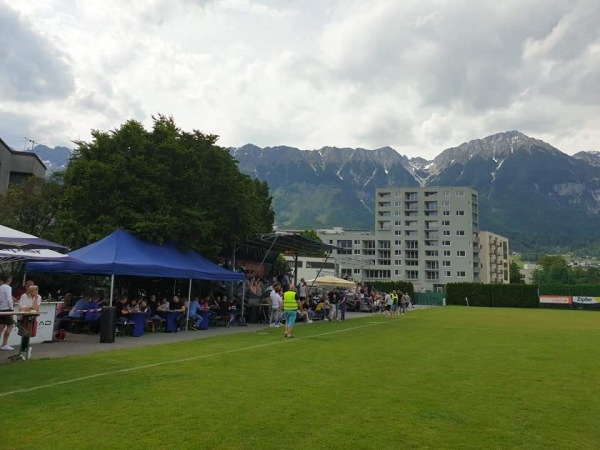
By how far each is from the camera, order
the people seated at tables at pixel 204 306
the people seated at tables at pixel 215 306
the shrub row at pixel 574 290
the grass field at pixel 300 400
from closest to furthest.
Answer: the grass field at pixel 300 400, the people seated at tables at pixel 204 306, the people seated at tables at pixel 215 306, the shrub row at pixel 574 290

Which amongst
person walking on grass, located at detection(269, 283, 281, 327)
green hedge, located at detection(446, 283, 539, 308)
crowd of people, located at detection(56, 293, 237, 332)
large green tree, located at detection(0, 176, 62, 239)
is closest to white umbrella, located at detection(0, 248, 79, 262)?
crowd of people, located at detection(56, 293, 237, 332)

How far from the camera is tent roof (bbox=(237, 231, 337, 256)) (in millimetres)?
25934

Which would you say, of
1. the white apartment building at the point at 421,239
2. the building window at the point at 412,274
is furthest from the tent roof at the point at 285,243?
the building window at the point at 412,274

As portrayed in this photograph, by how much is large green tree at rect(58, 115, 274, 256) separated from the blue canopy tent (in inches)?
30.6

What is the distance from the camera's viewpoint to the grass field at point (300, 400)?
18.5 ft

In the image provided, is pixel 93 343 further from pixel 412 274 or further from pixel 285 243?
pixel 412 274

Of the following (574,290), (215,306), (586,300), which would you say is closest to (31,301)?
(215,306)

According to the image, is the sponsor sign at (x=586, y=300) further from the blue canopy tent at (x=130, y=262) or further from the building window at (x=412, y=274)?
the building window at (x=412, y=274)

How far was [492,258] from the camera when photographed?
446 ft

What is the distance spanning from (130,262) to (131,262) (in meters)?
0.04

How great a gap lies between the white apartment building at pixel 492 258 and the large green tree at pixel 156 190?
368 feet

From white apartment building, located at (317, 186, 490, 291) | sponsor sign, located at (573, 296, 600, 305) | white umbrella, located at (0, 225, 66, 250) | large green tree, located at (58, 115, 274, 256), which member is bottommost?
sponsor sign, located at (573, 296, 600, 305)

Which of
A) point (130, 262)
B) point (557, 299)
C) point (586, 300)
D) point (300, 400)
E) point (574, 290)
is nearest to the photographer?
point (300, 400)

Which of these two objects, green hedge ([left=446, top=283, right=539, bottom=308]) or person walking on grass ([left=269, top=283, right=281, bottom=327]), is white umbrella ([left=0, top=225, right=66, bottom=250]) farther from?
green hedge ([left=446, top=283, right=539, bottom=308])
